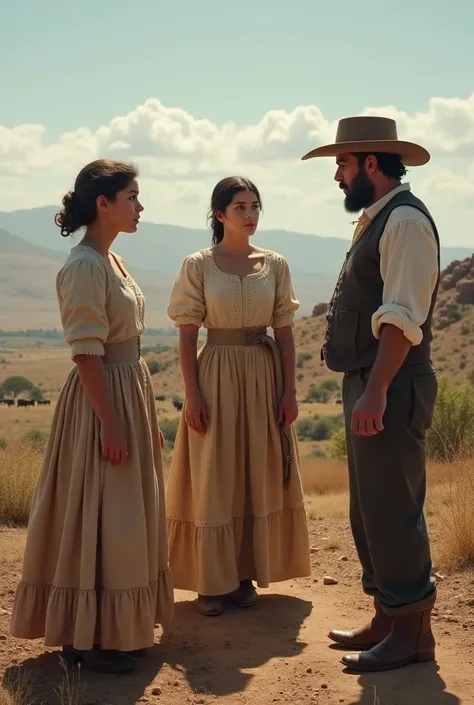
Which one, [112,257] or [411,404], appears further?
[112,257]

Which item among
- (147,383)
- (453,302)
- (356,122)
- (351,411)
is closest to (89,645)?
(147,383)

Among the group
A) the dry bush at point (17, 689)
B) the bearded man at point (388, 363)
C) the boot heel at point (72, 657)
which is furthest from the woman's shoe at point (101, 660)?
the bearded man at point (388, 363)

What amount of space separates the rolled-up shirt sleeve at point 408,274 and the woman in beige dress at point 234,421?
5.20ft

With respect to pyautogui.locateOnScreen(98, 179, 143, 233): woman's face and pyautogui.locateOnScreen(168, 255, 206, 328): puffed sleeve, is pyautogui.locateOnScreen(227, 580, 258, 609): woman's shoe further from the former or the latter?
pyautogui.locateOnScreen(98, 179, 143, 233): woman's face

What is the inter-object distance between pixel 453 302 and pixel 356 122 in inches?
1812

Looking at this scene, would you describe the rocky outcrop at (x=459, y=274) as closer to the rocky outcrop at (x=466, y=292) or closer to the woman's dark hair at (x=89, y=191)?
the rocky outcrop at (x=466, y=292)

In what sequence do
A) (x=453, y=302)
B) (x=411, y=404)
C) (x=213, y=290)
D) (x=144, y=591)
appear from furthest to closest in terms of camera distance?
(x=453, y=302) → (x=213, y=290) → (x=144, y=591) → (x=411, y=404)

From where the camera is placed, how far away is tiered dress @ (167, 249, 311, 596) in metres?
5.76

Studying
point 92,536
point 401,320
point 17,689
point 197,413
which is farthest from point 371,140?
point 17,689

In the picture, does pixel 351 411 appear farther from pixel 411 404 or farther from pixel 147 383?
pixel 147 383

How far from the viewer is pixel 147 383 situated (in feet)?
16.7

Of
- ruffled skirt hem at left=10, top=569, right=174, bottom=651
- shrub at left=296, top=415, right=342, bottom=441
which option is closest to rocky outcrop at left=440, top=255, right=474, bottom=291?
shrub at left=296, top=415, right=342, bottom=441

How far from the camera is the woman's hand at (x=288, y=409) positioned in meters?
5.92

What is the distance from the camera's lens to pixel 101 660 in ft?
15.5
